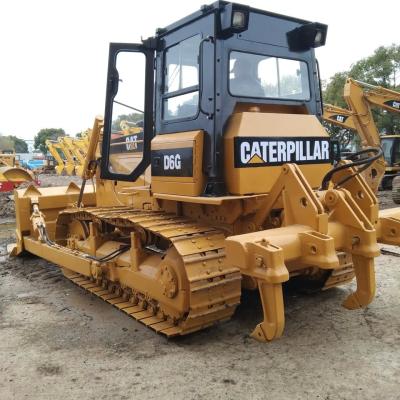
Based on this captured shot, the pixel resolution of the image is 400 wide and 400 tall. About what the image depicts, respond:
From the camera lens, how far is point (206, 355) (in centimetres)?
366

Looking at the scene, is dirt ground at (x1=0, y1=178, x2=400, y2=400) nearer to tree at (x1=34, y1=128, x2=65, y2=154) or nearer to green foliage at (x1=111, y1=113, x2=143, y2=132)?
green foliage at (x1=111, y1=113, x2=143, y2=132)

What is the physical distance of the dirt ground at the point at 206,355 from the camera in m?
3.16

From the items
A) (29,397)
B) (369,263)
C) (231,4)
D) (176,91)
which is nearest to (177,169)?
(176,91)

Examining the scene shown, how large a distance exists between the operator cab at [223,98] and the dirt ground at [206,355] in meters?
1.27

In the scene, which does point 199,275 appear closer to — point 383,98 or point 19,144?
point 383,98

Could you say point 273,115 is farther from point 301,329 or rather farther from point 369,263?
point 301,329

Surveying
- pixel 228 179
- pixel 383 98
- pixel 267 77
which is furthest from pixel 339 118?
pixel 228 179

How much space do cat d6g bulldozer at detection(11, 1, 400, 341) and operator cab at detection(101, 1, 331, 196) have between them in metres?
0.01

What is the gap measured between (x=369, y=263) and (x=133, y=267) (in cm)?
211

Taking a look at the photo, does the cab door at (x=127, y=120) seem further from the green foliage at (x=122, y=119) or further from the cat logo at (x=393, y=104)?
the cat logo at (x=393, y=104)

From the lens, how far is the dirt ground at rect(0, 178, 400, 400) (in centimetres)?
316

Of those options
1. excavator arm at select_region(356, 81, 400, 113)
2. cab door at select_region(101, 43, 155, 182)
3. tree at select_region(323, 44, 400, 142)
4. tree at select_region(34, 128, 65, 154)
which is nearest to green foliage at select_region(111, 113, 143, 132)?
cab door at select_region(101, 43, 155, 182)

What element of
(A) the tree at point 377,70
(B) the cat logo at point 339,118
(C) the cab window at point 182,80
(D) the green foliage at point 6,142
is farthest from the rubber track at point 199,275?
(D) the green foliage at point 6,142

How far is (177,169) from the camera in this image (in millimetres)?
4098
